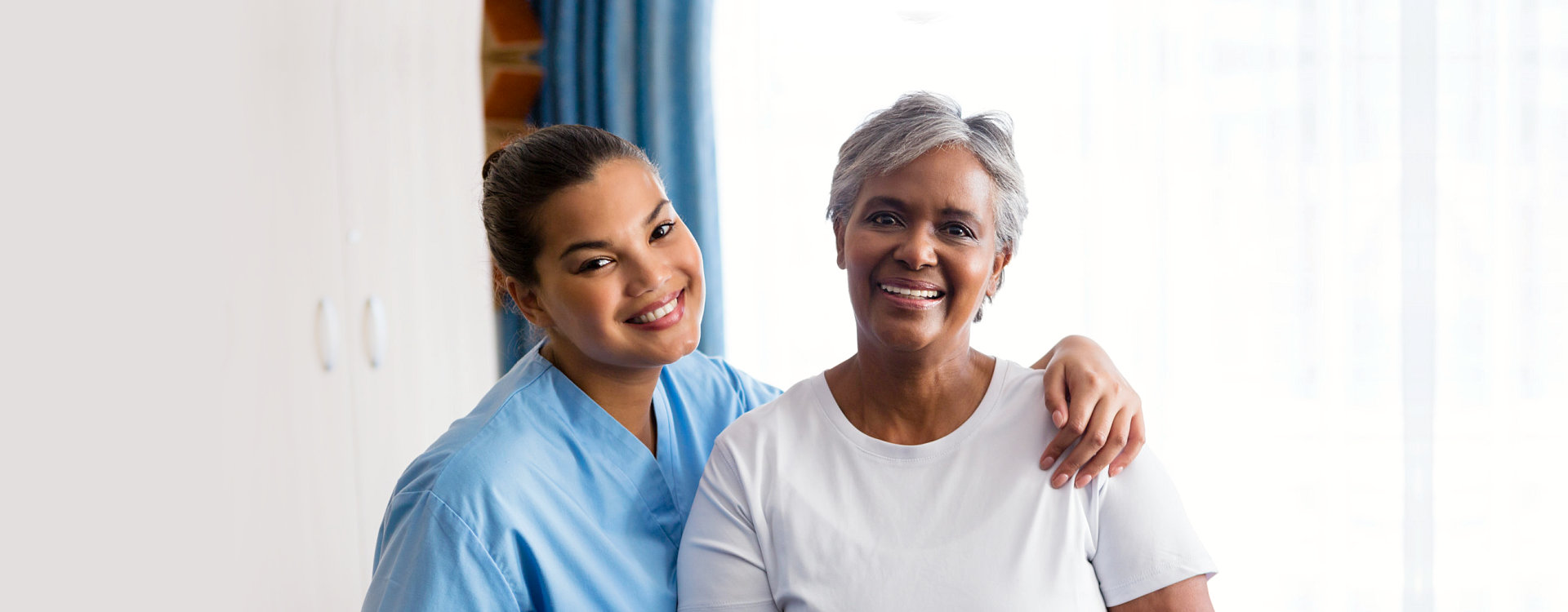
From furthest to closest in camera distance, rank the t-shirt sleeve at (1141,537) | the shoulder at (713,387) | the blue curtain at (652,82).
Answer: the blue curtain at (652,82)
the shoulder at (713,387)
the t-shirt sleeve at (1141,537)

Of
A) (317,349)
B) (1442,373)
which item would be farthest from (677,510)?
(1442,373)

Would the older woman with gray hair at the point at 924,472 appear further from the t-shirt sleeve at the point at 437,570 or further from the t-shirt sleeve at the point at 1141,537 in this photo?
the t-shirt sleeve at the point at 437,570

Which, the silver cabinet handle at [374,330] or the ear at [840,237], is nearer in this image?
the ear at [840,237]

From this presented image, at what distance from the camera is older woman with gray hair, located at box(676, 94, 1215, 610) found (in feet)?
3.44

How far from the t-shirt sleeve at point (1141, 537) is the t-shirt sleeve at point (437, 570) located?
2.22ft

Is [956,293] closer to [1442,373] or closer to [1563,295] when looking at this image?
[1442,373]

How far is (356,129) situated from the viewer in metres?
1.94

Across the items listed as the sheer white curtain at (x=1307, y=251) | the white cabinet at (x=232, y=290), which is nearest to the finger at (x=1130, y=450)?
the white cabinet at (x=232, y=290)

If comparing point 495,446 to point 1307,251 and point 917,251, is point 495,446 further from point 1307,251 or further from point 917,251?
point 1307,251

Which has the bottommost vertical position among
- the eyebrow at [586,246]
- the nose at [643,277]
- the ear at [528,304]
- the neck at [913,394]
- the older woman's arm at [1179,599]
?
the older woman's arm at [1179,599]

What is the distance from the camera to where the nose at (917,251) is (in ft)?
3.55

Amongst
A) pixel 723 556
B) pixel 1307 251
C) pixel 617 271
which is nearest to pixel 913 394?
pixel 723 556

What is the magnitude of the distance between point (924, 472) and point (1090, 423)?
20cm

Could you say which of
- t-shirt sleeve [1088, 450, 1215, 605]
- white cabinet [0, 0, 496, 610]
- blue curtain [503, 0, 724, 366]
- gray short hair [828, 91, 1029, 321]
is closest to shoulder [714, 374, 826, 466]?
gray short hair [828, 91, 1029, 321]
